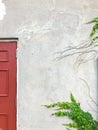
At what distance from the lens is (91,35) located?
15.9 ft

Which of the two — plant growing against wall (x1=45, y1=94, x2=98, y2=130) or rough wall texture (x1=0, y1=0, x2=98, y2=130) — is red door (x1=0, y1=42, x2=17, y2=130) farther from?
plant growing against wall (x1=45, y1=94, x2=98, y2=130)

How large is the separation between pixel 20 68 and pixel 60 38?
2.45 feet

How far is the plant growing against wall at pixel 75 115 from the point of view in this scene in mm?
4773

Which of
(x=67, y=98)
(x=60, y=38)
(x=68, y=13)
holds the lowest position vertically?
(x=67, y=98)

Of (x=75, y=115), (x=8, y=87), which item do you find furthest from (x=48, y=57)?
(x=75, y=115)

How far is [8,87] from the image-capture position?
493 centimetres

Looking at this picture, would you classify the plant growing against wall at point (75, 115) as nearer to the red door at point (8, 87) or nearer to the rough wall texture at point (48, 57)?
the rough wall texture at point (48, 57)

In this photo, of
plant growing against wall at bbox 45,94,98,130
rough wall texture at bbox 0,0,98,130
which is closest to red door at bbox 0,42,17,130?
rough wall texture at bbox 0,0,98,130

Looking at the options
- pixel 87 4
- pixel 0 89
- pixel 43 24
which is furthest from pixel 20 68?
pixel 87 4

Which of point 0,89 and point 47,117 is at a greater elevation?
point 0,89

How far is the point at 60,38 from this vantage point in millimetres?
4871

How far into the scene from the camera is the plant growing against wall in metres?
4.77

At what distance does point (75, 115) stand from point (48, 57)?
0.94 m

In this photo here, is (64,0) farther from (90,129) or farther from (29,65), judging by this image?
(90,129)
